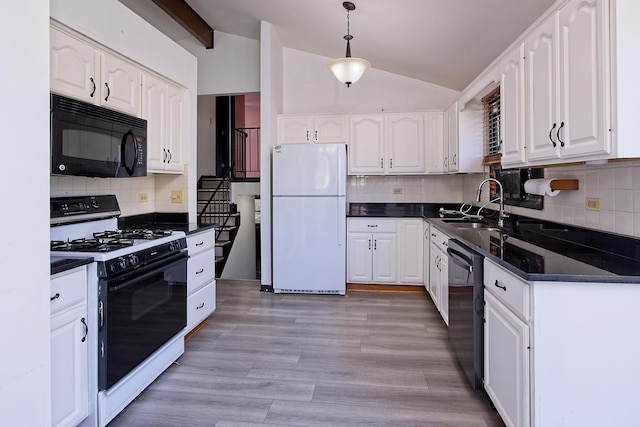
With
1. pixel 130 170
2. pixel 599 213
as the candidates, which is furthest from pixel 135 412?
pixel 599 213

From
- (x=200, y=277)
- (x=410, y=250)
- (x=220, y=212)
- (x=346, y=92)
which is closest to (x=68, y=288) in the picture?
(x=200, y=277)

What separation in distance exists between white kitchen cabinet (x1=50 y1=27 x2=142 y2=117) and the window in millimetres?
2860

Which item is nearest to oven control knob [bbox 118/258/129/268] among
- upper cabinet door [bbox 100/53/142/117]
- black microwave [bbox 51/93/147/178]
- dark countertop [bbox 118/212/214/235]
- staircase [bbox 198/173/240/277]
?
black microwave [bbox 51/93/147/178]

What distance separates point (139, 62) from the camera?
275 cm

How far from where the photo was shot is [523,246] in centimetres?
215

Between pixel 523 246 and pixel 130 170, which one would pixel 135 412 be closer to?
pixel 130 170

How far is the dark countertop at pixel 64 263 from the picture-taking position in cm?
160

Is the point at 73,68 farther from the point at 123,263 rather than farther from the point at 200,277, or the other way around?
the point at 200,277

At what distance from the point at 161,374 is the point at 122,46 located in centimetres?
226

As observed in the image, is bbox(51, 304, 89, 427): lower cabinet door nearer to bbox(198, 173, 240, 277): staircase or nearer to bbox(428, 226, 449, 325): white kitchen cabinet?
bbox(428, 226, 449, 325): white kitchen cabinet

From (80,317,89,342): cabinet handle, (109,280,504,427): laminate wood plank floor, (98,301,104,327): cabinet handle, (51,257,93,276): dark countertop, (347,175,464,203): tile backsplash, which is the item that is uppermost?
(347,175,464,203): tile backsplash

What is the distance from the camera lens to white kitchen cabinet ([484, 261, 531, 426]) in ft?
5.05

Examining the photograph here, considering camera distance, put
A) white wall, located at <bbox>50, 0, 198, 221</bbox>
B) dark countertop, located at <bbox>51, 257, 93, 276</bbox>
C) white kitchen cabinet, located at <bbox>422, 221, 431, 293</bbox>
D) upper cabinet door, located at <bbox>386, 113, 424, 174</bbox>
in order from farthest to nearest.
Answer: upper cabinet door, located at <bbox>386, 113, 424, 174</bbox> < white kitchen cabinet, located at <bbox>422, 221, 431, 293</bbox> < white wall, located at <bbox>50, 0, 198, 221</bbox> < dark countertop, located at <bbox>51, 257, 93, 276</bbox>

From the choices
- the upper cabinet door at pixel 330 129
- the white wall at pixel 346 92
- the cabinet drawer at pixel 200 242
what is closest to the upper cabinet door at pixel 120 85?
the cabinet drawer at pixel 200 242
